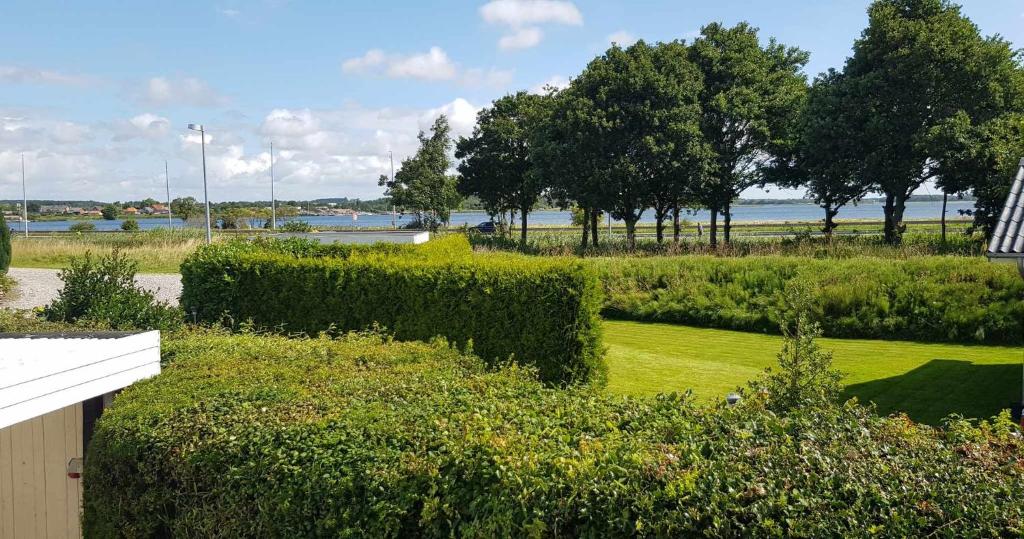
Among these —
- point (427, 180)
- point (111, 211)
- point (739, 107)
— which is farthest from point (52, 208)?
point (739, 107)

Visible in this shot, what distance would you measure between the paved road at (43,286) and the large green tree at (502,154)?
20.7 meters

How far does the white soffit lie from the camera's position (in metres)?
4.28

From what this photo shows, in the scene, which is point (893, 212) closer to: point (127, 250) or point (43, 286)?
point (43, 286)

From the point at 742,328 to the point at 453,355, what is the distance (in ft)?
35.0

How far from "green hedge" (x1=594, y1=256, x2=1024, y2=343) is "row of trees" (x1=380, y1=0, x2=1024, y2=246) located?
9643 mm

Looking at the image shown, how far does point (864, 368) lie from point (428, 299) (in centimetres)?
722

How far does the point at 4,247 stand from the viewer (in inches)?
778

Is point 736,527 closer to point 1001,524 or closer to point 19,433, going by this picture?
point 1001,524

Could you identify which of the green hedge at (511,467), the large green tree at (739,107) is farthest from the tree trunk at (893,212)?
the green hedge at (511,467)

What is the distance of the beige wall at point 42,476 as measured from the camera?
576 centimetres

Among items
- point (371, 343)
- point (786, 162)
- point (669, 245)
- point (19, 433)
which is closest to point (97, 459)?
point (19, 433)

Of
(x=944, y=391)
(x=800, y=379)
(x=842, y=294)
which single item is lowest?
(x=944, y=391)

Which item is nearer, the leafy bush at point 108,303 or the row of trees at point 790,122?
the leafy bush at point 108,303

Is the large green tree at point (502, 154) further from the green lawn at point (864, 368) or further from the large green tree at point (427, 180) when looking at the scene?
the green lawn at point (864, 368)
